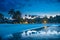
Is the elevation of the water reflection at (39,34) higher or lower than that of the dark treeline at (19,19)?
lower

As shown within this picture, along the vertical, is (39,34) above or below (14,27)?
below

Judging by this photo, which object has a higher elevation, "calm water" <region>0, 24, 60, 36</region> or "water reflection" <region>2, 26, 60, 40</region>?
"calm water" <region>0, 24, 60, 36</region>

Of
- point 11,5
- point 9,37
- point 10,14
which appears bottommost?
point 9,37

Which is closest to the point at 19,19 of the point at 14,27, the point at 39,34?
the point at 14,27

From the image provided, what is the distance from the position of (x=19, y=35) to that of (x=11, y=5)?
0.59 meters

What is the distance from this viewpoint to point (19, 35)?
2594mm

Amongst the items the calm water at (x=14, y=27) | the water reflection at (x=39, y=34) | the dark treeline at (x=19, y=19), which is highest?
the dark treeline at (x=19, y=19)

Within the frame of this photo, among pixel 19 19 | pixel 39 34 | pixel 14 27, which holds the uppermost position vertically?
pixel 19 19

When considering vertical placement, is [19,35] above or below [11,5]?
below

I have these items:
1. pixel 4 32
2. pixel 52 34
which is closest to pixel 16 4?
pixel 4 32

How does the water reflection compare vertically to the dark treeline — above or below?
below

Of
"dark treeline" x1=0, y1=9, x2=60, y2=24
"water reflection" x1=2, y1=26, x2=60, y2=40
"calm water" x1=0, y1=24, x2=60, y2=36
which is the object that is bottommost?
"water reflection" x1=2, y1=26, x2=60, y2=40

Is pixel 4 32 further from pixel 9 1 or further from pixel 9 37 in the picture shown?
pixel 9 1

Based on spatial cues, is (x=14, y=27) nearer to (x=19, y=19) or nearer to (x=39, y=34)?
(x=19, y=19)
